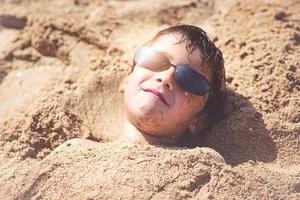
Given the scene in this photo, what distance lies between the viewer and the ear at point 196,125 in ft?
10.5

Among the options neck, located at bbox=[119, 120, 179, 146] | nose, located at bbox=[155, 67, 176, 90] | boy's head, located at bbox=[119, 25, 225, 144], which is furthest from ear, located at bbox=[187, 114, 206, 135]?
nose, located at bbox=[155, 67, 176, 90]

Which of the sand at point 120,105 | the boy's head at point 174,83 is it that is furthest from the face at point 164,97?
the sand at point 120,105

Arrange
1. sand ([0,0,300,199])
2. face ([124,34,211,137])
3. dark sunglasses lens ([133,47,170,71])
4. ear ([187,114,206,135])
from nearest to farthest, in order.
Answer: sand ([0,0,300,199]) < face ([124,34,211,137]) < dark sunglasses lens ([133,47,170,71]) < ear ([187,114,206,135])

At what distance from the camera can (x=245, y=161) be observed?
120 inches

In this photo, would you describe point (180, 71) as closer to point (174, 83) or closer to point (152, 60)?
point (174, 83)

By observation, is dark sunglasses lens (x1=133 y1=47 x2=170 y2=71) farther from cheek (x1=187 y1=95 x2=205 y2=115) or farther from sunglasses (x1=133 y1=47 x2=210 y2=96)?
cheek (x1=187 y1=95 x2=205 y2=115)

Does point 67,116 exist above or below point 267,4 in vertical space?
below

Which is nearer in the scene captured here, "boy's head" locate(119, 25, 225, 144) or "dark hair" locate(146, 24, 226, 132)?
"boy's head" locate(119, 25, 225, 144)

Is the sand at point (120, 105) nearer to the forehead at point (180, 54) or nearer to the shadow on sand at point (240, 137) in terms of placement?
the shadow on sand at point (240, 137)

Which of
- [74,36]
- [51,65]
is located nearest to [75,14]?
[74,36]

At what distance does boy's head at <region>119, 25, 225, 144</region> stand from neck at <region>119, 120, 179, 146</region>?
24 millimetres

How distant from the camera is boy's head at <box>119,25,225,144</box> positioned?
117 inches

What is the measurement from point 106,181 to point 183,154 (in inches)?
17.0

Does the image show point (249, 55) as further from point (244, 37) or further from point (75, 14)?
point (75, 14)
